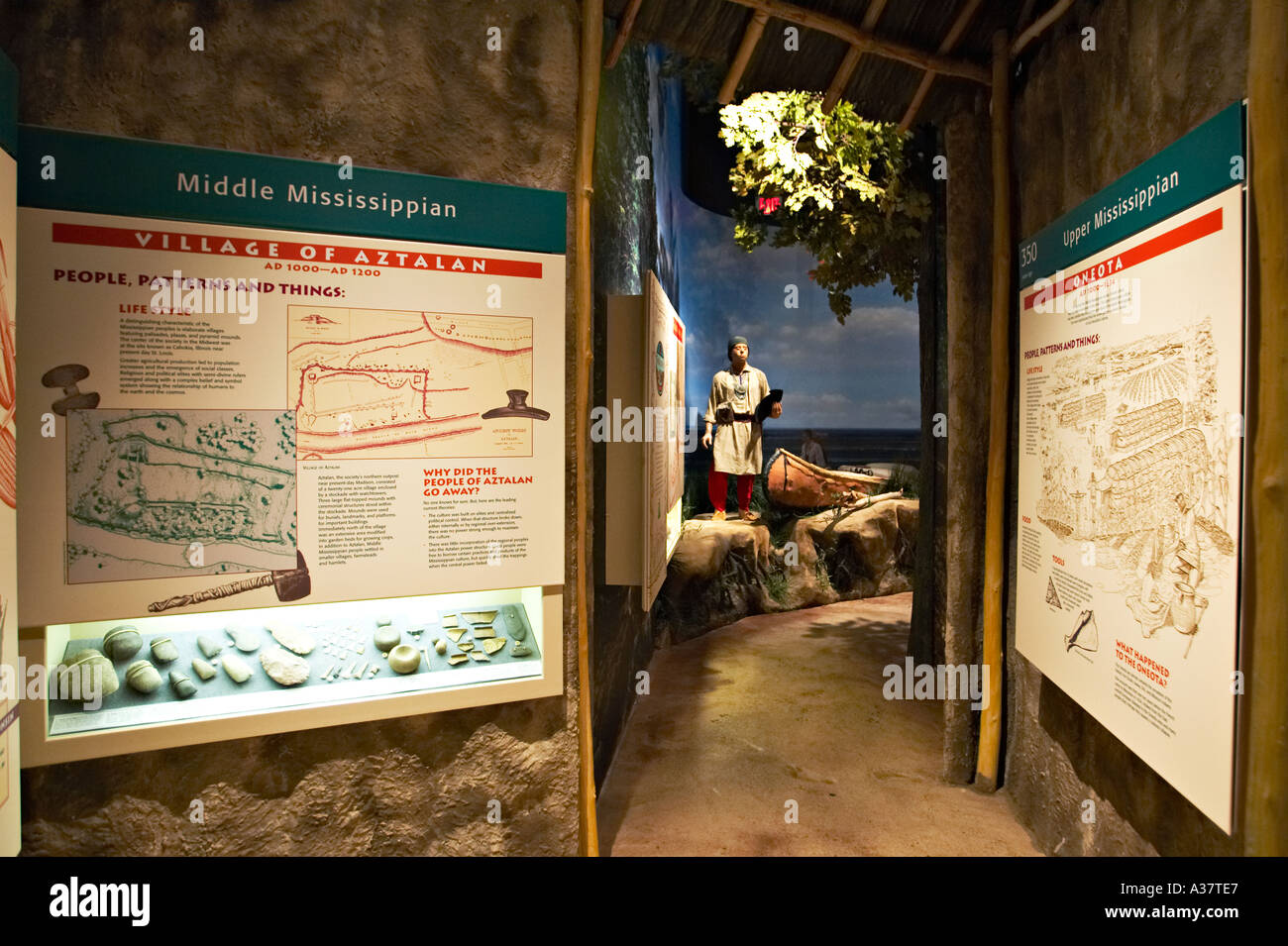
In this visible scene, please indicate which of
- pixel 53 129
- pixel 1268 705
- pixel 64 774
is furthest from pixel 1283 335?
pixel 64 774

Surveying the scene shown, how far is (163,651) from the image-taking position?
2.01 metres

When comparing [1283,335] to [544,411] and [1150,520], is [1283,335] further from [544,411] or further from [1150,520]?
[544,411]

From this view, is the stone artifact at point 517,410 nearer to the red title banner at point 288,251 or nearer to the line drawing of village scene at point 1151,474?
the red title banner at point 288,251

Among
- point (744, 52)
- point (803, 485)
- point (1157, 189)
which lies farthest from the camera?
point (803, 485)

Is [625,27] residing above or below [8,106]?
above

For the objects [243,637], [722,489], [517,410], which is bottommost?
[243,637]

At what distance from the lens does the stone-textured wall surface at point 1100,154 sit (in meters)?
1.84

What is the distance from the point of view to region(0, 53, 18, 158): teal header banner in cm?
167

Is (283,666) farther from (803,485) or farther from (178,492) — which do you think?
(803,485)

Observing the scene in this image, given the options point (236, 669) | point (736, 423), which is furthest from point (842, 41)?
point (736, 423)

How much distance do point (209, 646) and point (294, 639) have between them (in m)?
0.23

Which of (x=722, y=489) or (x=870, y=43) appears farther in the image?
(x=722, y=489)
